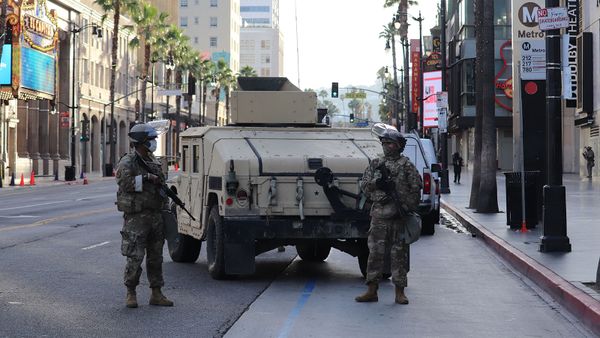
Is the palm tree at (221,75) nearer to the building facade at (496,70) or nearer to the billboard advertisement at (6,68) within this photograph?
the building facade at (496,70)

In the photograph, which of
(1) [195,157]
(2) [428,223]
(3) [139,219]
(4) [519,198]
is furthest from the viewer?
(2) [428,223]

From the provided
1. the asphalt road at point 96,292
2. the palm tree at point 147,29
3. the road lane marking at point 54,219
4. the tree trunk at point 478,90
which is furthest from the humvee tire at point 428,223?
the palm tree at point 147,29

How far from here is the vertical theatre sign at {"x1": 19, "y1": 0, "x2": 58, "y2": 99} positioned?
64.0m

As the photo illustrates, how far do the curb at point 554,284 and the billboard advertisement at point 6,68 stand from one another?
48017 millimetres

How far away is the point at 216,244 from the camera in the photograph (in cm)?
1284

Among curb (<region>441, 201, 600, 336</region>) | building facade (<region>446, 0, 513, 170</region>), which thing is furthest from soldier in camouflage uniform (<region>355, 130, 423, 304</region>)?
building facade (<region>446, 0, 513, 170</region>)

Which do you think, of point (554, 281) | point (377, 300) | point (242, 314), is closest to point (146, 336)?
point (242, 314)

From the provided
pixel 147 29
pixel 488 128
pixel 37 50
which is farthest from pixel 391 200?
pixel 147 29

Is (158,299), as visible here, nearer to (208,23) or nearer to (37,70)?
(37,70)

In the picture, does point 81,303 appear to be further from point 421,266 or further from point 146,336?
point 421,266

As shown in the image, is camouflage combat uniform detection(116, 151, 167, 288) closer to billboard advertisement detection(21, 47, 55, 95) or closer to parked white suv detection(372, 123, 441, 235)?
parked white suv detection(372, 123, 441, 235)

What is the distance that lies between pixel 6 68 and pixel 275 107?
50898 millimetres

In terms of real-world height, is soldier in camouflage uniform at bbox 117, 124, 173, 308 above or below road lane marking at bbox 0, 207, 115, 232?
above

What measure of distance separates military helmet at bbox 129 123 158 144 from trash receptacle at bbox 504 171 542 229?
1139 centimetres
